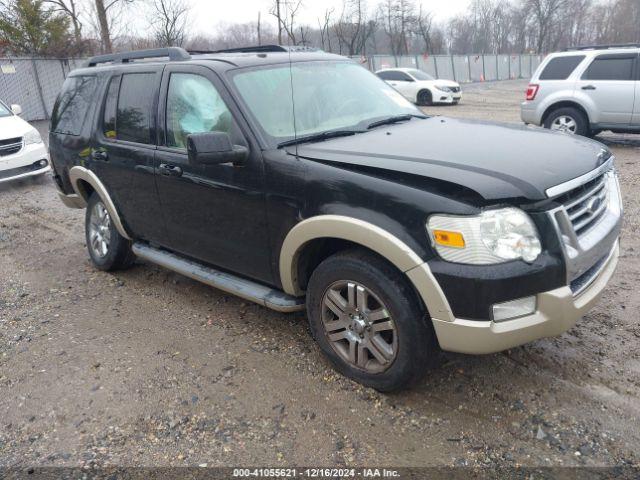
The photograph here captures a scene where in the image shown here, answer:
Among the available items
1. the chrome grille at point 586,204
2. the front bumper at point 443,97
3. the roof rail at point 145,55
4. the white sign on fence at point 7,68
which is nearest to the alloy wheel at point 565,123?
the chrome grille at point 586,204

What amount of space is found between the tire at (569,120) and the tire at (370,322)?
29.0 feet

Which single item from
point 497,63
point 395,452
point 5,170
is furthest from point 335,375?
point 497,63

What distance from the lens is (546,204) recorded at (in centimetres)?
265

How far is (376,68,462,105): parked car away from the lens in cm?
2173

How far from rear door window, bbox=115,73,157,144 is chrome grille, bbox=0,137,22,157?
5.94 meters

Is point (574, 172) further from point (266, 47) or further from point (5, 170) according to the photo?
point (5, 170)

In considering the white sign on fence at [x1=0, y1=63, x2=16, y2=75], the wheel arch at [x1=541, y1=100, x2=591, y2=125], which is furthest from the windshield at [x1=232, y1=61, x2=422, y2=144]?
the white sign on fence at [x1=0, y1=63, x2=16, y2=75]

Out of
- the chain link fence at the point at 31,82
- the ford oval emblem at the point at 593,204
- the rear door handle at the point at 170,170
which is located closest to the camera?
the ford oval emblem at the point at 593,204

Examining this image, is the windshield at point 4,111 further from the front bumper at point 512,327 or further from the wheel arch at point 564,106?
the wheel arch at point 564,106

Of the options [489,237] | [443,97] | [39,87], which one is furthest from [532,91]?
[39,87]

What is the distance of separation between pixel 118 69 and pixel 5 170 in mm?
5885

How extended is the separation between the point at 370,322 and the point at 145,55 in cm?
312

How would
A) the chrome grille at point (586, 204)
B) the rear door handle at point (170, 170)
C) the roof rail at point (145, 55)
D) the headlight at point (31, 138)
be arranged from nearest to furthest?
the chrome grille at point (586, 204)
the rear door handle at point (170, 170)
the roof rail at point (145, 55)
the headlight at point (31, 138)

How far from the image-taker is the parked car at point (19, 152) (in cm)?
929
